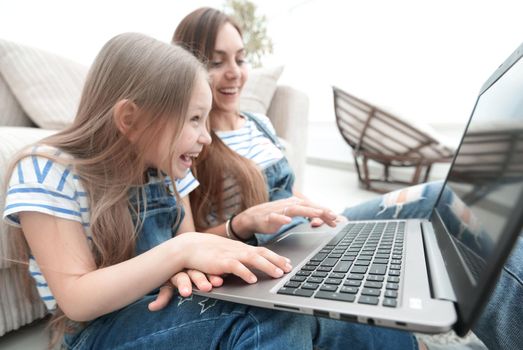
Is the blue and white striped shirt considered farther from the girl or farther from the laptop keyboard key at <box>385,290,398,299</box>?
the laptop keyboard key at <box>385,290,398,299</box>

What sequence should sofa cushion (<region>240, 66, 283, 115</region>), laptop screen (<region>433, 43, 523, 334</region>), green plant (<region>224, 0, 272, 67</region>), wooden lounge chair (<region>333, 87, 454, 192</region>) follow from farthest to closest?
green plant (<region>224, 0, 272, 67</region>) → wooden lounge chair (<region>333, 87, 454, 192</region>) → sofa cushion (<region>240, 66, 283, 115</region>) → laptop screen (<region>433, 43, 523, 334</region>)

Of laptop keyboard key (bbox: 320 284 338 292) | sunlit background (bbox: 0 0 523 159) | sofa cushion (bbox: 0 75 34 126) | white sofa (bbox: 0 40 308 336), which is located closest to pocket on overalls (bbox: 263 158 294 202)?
white sofa (bbox: 0 40 308 336)

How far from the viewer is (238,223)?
2.20 ft

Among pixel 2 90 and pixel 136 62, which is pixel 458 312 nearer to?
pixel 136 62

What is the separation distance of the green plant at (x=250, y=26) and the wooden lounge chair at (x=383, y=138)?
0.80 meters

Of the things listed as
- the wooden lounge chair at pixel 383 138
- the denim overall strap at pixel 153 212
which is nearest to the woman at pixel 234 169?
the denim overall strap at pixel 153 212

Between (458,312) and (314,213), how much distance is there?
0.96ft

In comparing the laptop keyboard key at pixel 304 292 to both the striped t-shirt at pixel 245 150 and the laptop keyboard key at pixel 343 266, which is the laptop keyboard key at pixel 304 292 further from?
the striped t-shirt at pixel 245 150

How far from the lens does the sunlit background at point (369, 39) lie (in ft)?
6.22

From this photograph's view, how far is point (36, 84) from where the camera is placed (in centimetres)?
104

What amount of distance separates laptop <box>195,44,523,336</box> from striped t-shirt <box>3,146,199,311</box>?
0.72 feet

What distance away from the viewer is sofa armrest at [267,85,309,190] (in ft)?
4.44

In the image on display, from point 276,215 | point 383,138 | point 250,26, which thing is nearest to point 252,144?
point 276,215

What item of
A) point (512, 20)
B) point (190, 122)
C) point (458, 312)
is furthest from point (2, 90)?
point (512, 20)
